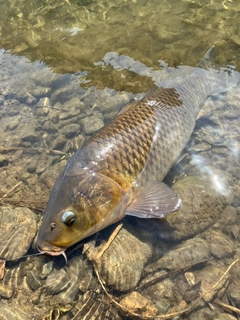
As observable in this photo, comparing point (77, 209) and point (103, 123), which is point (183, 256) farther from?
point (103, 123)

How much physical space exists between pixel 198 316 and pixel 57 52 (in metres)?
6.03

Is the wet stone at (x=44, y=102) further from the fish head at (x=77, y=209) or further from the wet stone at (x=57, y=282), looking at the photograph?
Answer: the wet stone at (x=57, y=282)

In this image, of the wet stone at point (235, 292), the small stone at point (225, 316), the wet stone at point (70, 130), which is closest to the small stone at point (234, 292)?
the wet stone at point (235, 292)

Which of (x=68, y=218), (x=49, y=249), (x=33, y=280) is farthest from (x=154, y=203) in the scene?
(x=33, y=280)

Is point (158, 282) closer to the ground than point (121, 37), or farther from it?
closer to the ground

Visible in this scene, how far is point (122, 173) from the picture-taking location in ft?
11.8

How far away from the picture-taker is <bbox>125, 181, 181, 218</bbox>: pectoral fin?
11.6 ft

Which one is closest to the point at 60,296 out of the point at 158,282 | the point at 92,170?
the point at 158,282

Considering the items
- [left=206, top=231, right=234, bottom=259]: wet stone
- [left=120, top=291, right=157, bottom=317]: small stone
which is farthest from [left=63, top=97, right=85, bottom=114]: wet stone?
[left=120, top=291, right=157, bottom=317]: small stone

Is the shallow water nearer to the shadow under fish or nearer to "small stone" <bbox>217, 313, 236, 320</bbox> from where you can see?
"small stone" <bbox>217, 313, 236, 320</bbox>

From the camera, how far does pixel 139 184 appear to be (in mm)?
3746

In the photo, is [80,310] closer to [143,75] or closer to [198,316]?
[198,316]

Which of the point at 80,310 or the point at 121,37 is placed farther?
the point at 121,37

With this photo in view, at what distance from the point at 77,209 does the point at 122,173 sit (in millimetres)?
764
